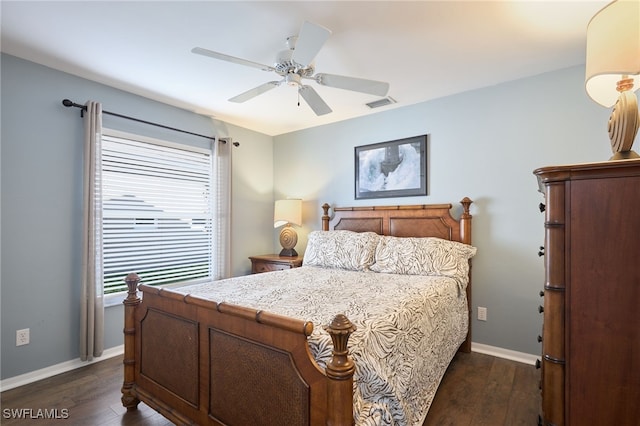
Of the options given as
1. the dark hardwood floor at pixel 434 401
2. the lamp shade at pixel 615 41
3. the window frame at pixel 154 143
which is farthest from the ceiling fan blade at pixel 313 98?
the dark hardwood floor at pixel 434 401

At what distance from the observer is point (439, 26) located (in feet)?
6.62

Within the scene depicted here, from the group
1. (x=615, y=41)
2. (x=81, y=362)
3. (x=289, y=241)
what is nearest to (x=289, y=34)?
(x=615, y=41)

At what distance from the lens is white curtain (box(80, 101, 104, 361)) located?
103 inches

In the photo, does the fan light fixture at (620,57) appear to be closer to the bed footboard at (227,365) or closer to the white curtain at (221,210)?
the bed footboard at (227,365)

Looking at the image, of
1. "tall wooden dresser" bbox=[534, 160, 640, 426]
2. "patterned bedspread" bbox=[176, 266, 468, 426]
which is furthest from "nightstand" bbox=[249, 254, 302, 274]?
"tall wooden dresser" bbox=[534, 160, 640, 426]

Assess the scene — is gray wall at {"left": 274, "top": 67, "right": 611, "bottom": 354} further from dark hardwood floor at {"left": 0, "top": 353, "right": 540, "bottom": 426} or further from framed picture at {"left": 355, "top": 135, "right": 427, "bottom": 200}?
dark hardwood floor at {"left": 0, "top": 353, "right": 540, "bottom": 426}

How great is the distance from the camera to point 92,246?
2.65 metres

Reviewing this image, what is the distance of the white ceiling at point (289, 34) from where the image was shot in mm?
1857

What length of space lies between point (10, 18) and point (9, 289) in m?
1.86

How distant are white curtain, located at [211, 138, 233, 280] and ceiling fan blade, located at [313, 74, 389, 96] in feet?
6.65

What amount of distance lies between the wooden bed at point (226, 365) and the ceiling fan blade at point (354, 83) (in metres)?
1.54

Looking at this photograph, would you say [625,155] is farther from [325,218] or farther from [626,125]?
[325,218]

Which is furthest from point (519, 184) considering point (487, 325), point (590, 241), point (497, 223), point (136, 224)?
point (136, 224)

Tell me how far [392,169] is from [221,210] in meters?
2.04
